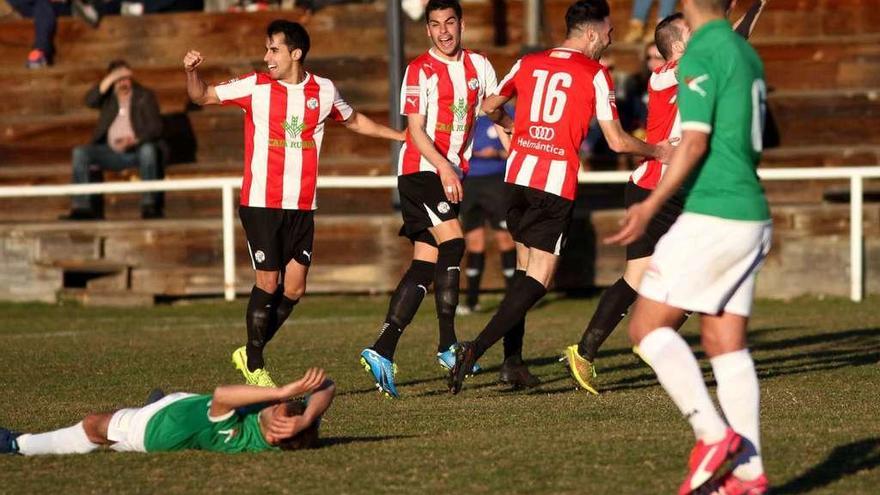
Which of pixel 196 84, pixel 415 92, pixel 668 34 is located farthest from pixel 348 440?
pixel 668 34

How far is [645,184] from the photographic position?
32.7 feet

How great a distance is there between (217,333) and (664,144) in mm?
5573

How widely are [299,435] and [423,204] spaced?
3136mm

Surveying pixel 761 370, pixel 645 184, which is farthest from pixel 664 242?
pixel 761 370

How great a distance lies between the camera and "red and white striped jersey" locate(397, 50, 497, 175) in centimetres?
974

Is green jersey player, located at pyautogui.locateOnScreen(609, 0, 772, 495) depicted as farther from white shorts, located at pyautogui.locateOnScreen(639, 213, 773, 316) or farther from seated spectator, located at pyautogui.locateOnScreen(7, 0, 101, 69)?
seated spectator, located at pyautogui.locateOnScreen(7, 0, 101, 69)

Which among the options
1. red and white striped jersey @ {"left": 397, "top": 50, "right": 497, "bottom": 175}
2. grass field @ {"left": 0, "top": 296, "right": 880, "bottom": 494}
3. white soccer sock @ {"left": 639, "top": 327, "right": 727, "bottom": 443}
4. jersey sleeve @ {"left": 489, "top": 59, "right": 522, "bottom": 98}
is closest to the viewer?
white soccer sock @ {"left": 639, "top": 327, "right": 727, "bottom": 443}

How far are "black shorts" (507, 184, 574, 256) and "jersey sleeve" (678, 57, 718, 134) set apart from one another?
3482mm

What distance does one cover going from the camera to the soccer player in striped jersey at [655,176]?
9.70 m

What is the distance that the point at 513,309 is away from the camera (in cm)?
936

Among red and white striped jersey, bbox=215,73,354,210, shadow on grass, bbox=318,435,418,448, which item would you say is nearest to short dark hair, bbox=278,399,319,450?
shadow on grass, bbox=318,435,418,448

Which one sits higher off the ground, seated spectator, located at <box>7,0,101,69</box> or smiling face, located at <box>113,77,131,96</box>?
seated spectator, located at <box>7,0,101,69</box>

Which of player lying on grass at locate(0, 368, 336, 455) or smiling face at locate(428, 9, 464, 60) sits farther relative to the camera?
smiling face at locate(428, 9, 464, 60)

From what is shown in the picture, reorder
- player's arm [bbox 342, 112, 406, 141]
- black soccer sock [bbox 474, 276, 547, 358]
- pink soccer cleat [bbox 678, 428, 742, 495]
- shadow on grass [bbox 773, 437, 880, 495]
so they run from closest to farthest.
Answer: pink soccer cleat [bbox 678, 428, 742, 495]
shadow on grass [bbox 773, 437, 880, 495]
black soccer sock [bbox 474, 276, 547, 358]
player's arm [bbox 342, 112, 406, 141]
